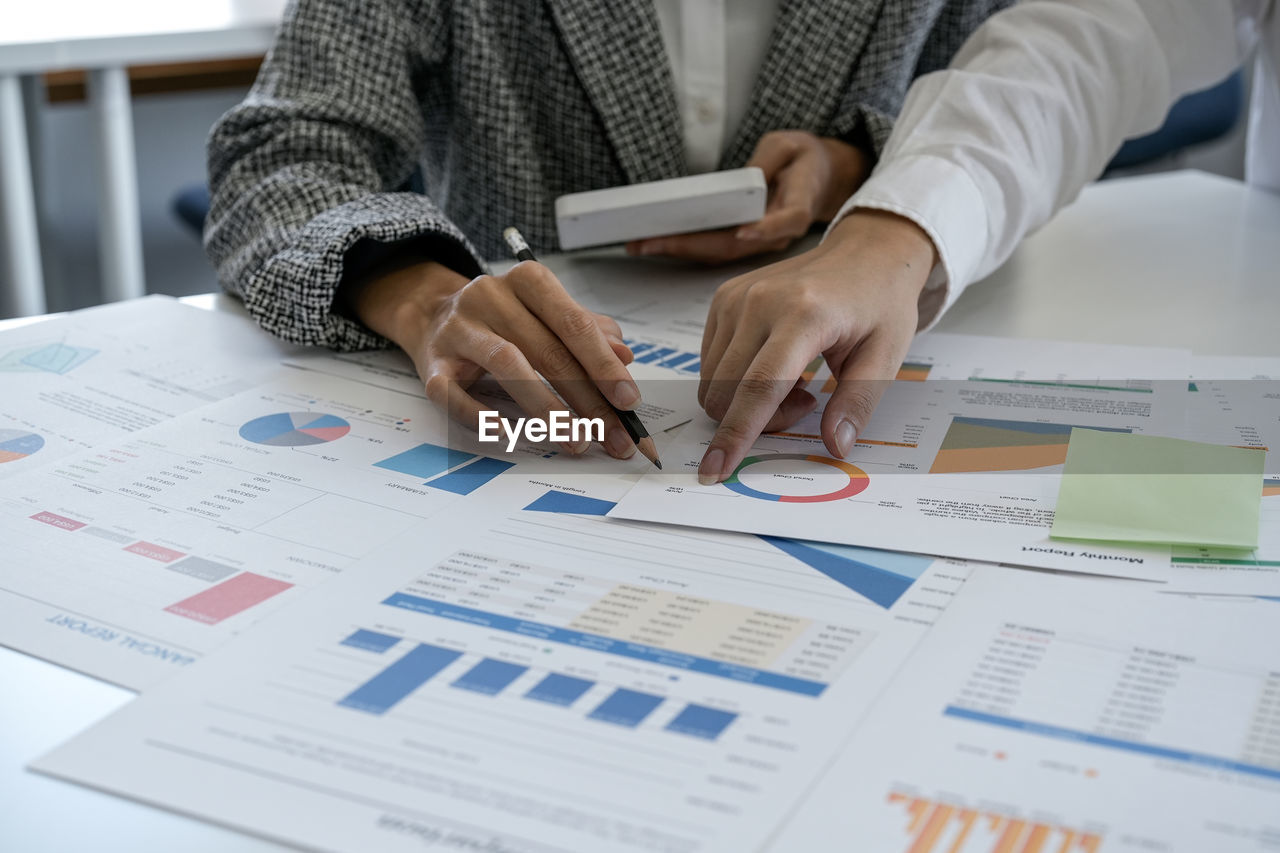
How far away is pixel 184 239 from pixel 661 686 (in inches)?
113

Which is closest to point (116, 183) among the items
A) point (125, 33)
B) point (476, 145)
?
point (125, 33)

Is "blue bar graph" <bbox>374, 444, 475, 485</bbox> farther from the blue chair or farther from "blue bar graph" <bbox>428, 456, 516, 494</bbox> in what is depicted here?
the blue chair

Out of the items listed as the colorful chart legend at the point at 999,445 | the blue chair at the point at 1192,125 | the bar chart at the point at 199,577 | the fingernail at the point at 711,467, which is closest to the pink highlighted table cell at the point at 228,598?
the bar chart at the point at 199,577

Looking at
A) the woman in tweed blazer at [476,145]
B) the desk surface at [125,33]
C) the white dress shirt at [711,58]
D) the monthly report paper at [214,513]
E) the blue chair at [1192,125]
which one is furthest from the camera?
the blue chair at [1192,125]

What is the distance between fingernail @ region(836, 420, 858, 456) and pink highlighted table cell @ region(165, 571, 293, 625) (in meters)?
0.28

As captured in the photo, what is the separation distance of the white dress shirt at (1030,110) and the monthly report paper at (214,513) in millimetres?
281

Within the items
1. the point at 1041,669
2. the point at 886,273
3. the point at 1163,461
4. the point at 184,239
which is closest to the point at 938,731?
the point at 1041,669

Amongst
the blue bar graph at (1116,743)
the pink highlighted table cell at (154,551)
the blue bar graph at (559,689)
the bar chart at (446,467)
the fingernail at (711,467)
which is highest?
the fingernail at (711,467)

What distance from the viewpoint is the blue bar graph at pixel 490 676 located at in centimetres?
38

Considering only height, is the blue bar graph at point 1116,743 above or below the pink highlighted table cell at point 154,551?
below

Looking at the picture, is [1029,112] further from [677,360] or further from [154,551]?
[154,551]

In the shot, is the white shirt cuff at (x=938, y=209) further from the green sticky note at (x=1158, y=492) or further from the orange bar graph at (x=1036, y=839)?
the orange bar graph at (x=1036, y=839)

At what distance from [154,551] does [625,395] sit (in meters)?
0.23

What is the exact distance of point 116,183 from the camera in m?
1.52
